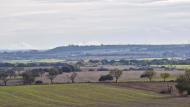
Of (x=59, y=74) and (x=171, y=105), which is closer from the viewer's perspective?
(x=171, y=105)

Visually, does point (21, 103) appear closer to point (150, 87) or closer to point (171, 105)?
point (171, 105)

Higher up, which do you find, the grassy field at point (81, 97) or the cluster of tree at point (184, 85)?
the cluster of tree at point (184, 85)

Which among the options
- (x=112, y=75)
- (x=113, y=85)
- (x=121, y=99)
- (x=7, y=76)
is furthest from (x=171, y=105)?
(x=7, y=76)

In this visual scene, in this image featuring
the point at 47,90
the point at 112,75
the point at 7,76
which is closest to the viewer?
the point at 47,90

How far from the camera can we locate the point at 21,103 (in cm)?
9694

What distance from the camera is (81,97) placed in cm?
11200

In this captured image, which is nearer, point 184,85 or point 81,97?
point 81,97

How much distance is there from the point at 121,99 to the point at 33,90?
2292 centimetres

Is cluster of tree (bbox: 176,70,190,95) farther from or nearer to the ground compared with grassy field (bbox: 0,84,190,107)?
farther from the ground

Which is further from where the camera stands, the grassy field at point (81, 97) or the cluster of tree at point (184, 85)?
the cluster of tree at point (184, 85)

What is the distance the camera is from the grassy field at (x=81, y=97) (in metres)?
94.6

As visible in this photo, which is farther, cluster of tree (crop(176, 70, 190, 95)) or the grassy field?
cluster of tree (crop(176, 70, 190, 95))

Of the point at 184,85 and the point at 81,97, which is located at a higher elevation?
the point at 184,85

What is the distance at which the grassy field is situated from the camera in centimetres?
9456
